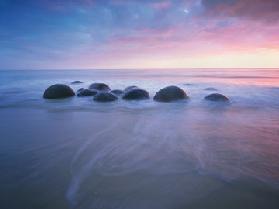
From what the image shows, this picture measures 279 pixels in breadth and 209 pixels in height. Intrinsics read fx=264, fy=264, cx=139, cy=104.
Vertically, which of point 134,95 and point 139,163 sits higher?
point 139,163

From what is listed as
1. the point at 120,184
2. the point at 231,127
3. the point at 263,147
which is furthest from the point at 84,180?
the point at 231,127

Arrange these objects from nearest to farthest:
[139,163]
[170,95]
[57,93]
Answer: [139,163]
[170,95]
[57,93]

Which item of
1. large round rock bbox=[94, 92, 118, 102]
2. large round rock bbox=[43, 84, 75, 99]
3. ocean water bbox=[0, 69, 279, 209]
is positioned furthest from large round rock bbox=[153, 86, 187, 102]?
large round rock bbox=[43, 84, 75, 99]

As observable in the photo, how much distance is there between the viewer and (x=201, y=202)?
Result: 371 cm

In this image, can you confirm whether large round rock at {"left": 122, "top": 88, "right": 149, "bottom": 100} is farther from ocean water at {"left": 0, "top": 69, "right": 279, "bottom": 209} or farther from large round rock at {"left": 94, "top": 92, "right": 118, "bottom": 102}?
ocean water at {"left": 0, "top": 69, "right": 279, "bottom": 209}

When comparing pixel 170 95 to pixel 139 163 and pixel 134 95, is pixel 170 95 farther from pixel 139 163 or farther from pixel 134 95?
pixel 139 163

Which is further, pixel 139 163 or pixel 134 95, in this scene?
pixel 134 95

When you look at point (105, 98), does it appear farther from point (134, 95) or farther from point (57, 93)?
point (57, 93)

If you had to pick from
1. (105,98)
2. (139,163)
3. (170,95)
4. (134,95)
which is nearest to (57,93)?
(105,98)

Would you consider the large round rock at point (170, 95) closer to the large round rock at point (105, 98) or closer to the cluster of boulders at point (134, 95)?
the cluster of boulders at point (134, 95)

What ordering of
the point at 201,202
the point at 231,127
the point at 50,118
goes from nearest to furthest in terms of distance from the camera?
the point at 201,202
the point at 231,127
the point at 50,118

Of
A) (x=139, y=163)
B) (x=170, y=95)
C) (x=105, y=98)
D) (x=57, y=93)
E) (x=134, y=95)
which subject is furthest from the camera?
(x=57, y=93)

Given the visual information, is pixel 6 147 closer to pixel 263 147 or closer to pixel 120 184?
pixel 120 184

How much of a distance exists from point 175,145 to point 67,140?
8.67 ft
